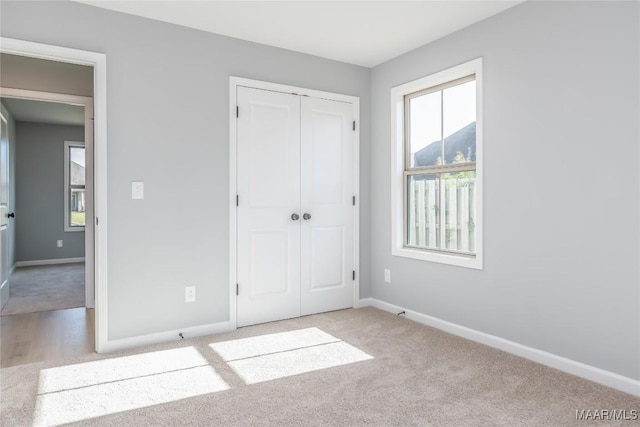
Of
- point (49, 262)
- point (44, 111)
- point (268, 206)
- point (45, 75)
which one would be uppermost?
point (44, 111)

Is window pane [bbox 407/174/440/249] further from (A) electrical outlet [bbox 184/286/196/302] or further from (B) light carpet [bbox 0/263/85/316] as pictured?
(B) light carpet [bbox 0/263/85/316]

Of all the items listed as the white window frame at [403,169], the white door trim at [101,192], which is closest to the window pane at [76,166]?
the white door trim at [101,192]

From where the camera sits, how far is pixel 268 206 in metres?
3.53

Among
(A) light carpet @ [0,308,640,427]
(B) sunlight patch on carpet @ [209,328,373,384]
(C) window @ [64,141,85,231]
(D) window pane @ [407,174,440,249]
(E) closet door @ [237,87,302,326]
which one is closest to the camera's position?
(A) light carpet @ [0,308,640,427]

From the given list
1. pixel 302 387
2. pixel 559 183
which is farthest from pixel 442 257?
pixel 302 387

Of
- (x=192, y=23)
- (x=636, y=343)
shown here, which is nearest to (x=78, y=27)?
(x=192, y=23)

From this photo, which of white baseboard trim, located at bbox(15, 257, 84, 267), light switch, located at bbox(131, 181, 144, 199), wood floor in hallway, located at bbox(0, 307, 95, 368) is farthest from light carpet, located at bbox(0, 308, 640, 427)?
white baseboard trim, located at bbox(15, 257, 84, 267)

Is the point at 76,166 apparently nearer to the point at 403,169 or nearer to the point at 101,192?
the point at 101,192

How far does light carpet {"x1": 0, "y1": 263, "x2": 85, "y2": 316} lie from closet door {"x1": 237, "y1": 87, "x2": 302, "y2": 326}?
2.09 meters

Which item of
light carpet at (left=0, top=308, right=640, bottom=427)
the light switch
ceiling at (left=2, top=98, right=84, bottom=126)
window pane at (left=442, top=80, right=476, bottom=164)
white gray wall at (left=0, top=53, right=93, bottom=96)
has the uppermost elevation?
ceiling at (left=2, top=98, right=84, bottom=126)

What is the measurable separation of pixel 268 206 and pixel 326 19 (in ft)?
5.06

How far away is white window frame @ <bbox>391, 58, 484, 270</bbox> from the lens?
3.03 metres

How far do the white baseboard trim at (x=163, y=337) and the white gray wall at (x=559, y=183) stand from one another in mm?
1837

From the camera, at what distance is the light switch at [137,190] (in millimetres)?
2945
